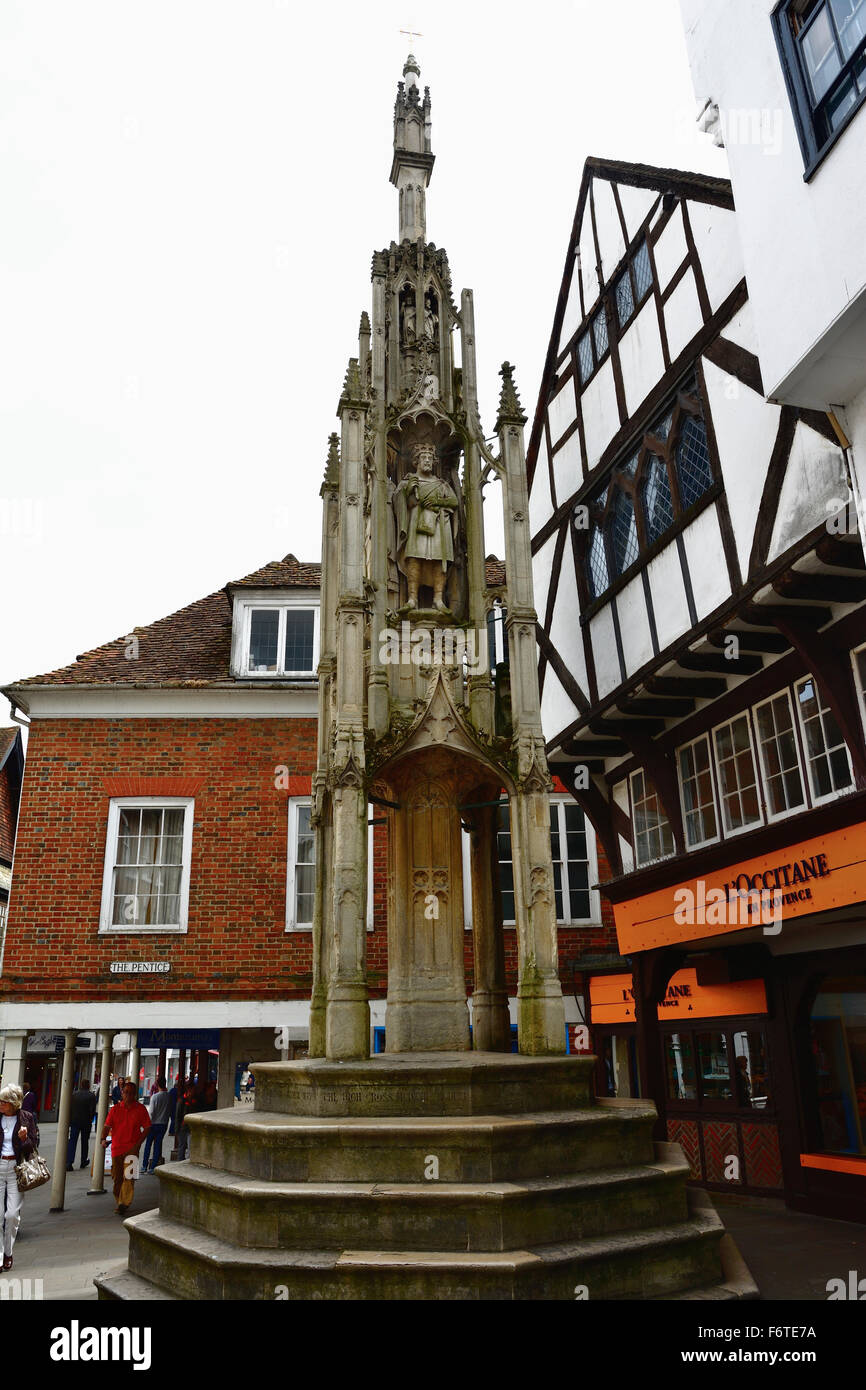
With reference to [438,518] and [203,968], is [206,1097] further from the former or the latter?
[438,518]

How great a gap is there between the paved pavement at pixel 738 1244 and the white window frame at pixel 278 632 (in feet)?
24.3

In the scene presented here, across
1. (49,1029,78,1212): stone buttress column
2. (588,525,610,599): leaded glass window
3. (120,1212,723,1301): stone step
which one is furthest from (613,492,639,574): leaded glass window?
(49,1029,78,1212): stone buttress column

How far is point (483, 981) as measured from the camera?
8.56 m

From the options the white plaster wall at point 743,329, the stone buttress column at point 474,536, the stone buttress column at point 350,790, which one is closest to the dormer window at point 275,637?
the stone buttress column at point 474,536

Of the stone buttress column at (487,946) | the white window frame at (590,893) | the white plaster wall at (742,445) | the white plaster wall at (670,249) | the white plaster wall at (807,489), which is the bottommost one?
the stone buttress column at (487,946)

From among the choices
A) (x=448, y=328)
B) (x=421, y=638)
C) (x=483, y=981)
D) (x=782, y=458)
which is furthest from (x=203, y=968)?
(x=782, y=458)

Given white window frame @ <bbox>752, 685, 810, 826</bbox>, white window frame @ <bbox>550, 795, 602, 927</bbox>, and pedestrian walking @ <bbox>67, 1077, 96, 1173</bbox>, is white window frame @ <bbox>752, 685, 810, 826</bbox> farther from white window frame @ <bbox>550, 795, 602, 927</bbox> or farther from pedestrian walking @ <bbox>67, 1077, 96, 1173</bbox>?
pedestrian walking @ <bbox>67, 1077, 96, 1173</bbox>

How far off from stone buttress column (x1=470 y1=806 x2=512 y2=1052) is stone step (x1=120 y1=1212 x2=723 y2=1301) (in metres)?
2.78

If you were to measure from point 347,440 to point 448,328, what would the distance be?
6.47ft

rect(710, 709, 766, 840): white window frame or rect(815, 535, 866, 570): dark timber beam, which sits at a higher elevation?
rect(815, 535, 866, 570): dark timber beam

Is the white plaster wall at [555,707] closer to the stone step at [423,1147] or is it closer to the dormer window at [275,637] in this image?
the dormer window at [275,637]

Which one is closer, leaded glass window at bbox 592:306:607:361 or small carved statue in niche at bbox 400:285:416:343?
small carved statue in niche at bbox 400:285:416:343

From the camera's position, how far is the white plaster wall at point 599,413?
1166 centimetres

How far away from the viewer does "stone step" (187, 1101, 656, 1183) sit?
558 cm
